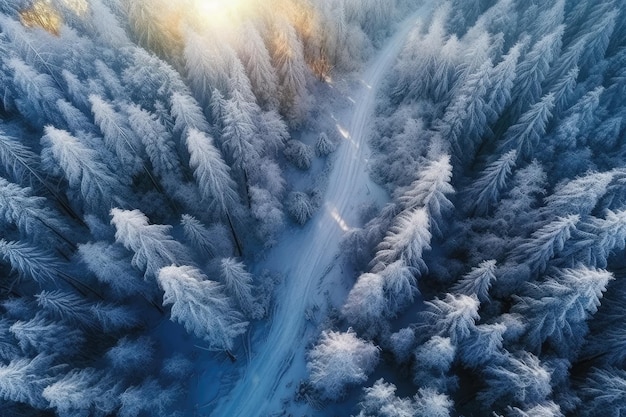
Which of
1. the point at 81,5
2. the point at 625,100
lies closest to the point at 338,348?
the point at 625,100

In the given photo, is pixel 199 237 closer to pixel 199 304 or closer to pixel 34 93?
pixel 199 304

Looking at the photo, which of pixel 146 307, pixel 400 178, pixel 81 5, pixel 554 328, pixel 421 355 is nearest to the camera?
pixel 554 328

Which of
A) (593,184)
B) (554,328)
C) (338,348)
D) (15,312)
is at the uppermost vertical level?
(15,312)

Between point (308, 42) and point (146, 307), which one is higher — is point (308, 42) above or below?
above

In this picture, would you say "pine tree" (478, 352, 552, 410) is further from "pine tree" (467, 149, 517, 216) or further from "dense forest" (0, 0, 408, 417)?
"dense forest" (0, 0, 408, 417)

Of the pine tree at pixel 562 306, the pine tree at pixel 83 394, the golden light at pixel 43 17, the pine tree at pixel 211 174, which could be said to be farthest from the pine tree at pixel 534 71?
the golden light at pixel 43 17

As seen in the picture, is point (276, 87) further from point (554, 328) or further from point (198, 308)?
point (554, 328)
